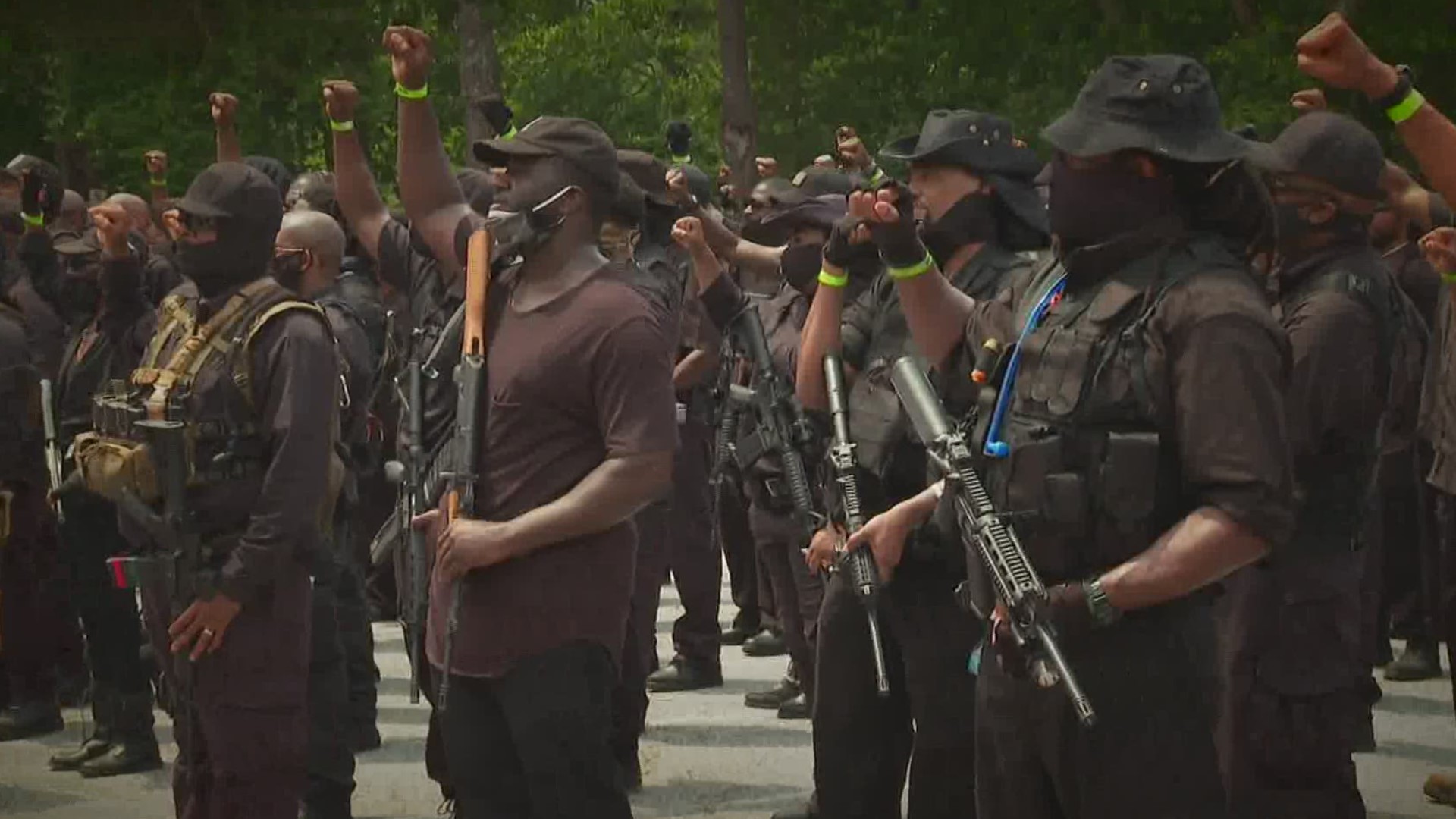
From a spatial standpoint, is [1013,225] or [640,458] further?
[1013,225]

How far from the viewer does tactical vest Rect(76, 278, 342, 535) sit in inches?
257

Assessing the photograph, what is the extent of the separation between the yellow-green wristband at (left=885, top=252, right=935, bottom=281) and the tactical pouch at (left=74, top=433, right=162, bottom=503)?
2.23 meters

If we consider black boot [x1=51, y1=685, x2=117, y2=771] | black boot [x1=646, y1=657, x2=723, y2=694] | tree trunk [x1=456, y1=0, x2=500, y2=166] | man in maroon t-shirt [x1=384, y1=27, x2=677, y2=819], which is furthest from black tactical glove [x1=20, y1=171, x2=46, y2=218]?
tree trunk [x1=456, y1=0, x2=500, y2=166]

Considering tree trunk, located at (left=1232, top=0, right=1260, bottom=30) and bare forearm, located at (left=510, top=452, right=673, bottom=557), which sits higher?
bare forearm, located at (left=510, top=452, right=673, bottom=557)

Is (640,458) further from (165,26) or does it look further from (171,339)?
(165,26)

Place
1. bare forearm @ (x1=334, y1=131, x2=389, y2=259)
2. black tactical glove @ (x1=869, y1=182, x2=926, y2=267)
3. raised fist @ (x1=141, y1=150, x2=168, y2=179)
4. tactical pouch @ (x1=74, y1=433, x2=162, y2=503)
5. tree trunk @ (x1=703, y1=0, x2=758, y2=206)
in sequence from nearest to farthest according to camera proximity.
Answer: black tactical glove @ (x1=869, y1=182, x2=926, y2=267)
tactical pouch @ (x1=74, y1=433, x2=162, y2=503)
bare forearm @ (x1=334, y1=131, x2=389, y2=259)
raised fist @ (x1=141, y1=150, x2=168, y2=179)
tree trunk @ (x1=703, y1=0, x2=758, y2=206)

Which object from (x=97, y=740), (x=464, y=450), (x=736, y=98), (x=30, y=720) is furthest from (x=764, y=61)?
(x=464, y=450)

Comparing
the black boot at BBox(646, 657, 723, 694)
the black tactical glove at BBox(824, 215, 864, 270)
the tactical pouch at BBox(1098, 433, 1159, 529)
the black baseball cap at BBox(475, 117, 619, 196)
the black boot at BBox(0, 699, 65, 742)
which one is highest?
the black baseball cap at BBox(475, 117, 619, 196)

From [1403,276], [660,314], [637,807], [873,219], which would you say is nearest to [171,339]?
[660,314]

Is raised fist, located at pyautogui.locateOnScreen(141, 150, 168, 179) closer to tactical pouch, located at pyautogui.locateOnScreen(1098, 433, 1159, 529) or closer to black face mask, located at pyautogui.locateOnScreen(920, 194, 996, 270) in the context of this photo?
black face mask, located at pyautogui.locateOnScreen(920, 194, 996, 270)

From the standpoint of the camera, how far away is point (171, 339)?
6.84m

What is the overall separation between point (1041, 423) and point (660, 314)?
137cm

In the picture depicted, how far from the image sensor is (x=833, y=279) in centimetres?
711

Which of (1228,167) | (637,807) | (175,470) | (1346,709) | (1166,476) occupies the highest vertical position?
(1228,167)
